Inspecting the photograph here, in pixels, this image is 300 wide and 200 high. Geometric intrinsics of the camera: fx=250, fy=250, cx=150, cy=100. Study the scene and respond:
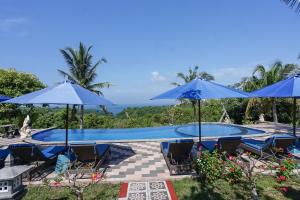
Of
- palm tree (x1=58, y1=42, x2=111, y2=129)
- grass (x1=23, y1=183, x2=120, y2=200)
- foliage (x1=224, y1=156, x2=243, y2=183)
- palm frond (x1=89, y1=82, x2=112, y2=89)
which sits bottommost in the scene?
grass (x1=23, y1=183, x2=120, y2=200)

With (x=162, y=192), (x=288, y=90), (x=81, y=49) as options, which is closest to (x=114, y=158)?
(x=162, y=192)

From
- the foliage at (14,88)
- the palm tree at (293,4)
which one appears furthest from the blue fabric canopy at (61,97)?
the foliage at (14,88)

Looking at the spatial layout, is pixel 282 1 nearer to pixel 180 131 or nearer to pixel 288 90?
pixel 288 90

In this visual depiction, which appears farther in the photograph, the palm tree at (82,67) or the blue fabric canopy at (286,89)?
the palm tree at (82,67)

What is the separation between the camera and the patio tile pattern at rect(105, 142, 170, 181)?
6.93m

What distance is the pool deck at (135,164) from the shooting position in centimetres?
685

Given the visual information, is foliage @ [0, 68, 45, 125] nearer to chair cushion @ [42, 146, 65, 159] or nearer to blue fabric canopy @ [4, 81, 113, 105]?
chair cushion @ [42, 146, 65, 159]

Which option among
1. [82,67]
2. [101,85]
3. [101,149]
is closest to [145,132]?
[101,85]

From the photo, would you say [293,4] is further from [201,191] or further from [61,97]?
[61,97]

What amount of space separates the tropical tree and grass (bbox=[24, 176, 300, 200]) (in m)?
14.0

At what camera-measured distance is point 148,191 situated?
580 centimetres

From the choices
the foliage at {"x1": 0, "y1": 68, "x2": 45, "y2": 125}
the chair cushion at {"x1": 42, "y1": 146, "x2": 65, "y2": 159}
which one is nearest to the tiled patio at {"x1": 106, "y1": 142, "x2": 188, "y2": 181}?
the chair cushion at {"x1": 42, "y1": 146, "x2": 65, "y2": 159}

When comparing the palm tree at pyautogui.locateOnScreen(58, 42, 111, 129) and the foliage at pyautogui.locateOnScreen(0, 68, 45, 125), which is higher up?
the palm tree at pyautogui.locateOnScreen(58, 42, 111, 129)

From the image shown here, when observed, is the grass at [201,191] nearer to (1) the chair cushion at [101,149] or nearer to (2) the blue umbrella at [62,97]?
(1) the chair cushion at [101,149]
